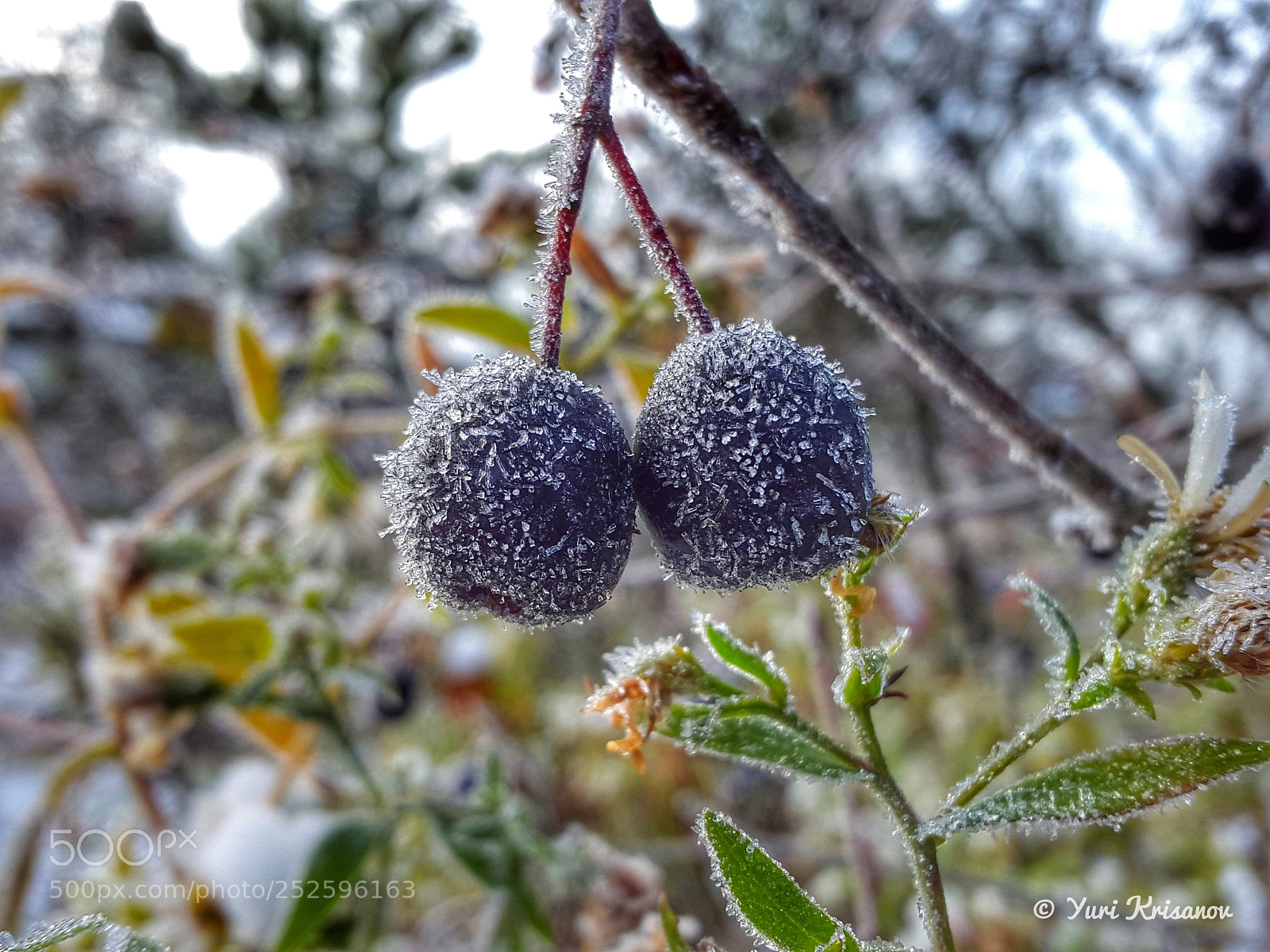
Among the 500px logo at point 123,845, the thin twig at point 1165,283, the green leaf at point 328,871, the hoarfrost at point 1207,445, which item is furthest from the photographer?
the thin twig at point 1165,283

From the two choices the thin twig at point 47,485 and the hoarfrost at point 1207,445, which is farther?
the thin twig at point 47,485

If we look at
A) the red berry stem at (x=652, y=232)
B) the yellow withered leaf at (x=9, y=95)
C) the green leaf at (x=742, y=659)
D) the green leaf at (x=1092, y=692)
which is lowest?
the green leaf at (x=1092, y=692)

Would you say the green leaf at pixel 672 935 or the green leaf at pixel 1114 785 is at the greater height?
the green leaf at pixel 1114 785

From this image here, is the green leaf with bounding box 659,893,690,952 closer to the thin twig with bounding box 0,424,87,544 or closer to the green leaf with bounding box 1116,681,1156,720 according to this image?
the green leaf with bounding box 1116,681,1156,720

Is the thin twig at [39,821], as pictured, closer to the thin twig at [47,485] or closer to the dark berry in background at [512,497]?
the thin twig at [47,485]

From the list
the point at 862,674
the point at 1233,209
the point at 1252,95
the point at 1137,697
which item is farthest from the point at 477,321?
the point at 1233,209

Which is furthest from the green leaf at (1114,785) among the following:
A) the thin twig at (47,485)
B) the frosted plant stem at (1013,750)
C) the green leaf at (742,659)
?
the thin twig at (47,485)

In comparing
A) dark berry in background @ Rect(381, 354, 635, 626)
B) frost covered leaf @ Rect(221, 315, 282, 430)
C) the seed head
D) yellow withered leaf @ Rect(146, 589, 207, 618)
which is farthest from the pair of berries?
frost covered leaf @ Rect(221, 315, 282, 430)

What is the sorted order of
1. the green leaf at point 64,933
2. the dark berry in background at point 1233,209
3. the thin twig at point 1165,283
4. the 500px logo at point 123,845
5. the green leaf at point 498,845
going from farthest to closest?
the dark berry in background at point 1233,209 < the thin twig at point 1165,283 < the 500px logo at point 123,845 < the green leaf at point 498,845 < the green leaf at point 64,933

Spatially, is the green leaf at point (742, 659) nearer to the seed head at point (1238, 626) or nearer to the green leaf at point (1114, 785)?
the green leaf at point (1114, 785)
